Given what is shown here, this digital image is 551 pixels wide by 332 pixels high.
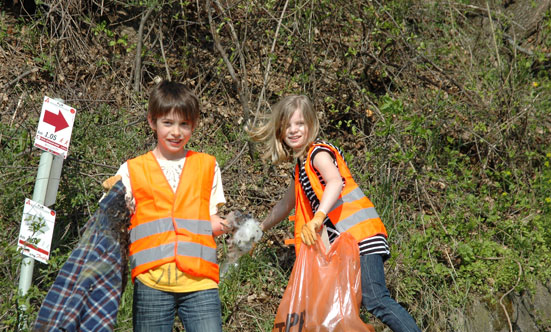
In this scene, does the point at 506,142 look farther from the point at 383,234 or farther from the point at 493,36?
the point at 383,234

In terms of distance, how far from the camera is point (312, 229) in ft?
9.63

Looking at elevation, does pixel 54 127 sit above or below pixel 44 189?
above

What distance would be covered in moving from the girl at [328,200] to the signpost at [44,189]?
109cm

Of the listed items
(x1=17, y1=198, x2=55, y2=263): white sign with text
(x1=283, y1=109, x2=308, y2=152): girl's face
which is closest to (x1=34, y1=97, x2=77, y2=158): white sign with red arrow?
(x1=17, y1=198, x2=55, y2=263): white sign with text

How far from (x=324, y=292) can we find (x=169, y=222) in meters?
0.91

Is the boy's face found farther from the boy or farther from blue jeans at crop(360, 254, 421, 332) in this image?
blue jeans at crop(360, 254, 421, 332)

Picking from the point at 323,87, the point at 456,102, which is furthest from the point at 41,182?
the point at 456,102

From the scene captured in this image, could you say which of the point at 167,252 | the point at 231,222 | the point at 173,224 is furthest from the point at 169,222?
the point at 231,222

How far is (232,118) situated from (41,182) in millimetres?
2416

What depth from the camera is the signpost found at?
122 inches

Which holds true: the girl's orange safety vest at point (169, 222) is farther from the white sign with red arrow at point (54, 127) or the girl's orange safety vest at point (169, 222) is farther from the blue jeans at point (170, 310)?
the white sign with red arrow at point (54, 127)

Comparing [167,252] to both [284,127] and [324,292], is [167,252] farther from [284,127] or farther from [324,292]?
[284,127]

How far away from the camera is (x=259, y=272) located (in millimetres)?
4219

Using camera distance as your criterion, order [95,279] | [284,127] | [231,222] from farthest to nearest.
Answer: [284,127]
[231,222]
[95,279]
